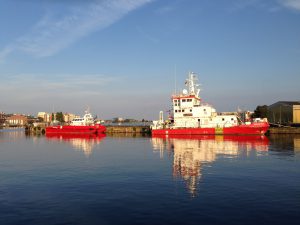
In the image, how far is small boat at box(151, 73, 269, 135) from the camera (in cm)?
6506

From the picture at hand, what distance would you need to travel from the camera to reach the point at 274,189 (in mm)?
17938

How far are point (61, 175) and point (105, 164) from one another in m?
6.07

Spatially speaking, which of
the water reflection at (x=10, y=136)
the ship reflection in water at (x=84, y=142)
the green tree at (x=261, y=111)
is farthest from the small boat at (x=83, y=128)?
the green tree at (x=261, y=111)

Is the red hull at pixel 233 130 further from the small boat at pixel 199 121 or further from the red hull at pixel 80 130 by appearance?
the red hull at pixel 80 130

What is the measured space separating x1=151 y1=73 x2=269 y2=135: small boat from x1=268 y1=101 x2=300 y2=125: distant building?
88.0 feet

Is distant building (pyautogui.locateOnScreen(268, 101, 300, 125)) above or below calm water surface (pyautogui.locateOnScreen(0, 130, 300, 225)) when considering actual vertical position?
above

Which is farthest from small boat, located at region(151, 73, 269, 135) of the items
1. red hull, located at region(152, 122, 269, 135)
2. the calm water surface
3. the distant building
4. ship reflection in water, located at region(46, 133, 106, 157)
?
the calm water surface

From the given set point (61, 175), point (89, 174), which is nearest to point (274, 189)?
point (89, 174)

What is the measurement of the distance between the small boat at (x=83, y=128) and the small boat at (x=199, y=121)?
22557mm

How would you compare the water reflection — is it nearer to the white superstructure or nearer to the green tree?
the white superstructure

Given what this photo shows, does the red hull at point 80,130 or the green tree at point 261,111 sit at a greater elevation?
the green tree at point 261,111

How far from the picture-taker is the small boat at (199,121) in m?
65.1

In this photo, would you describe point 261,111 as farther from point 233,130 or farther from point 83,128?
point 83,128

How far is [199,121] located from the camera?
68.5 metres
